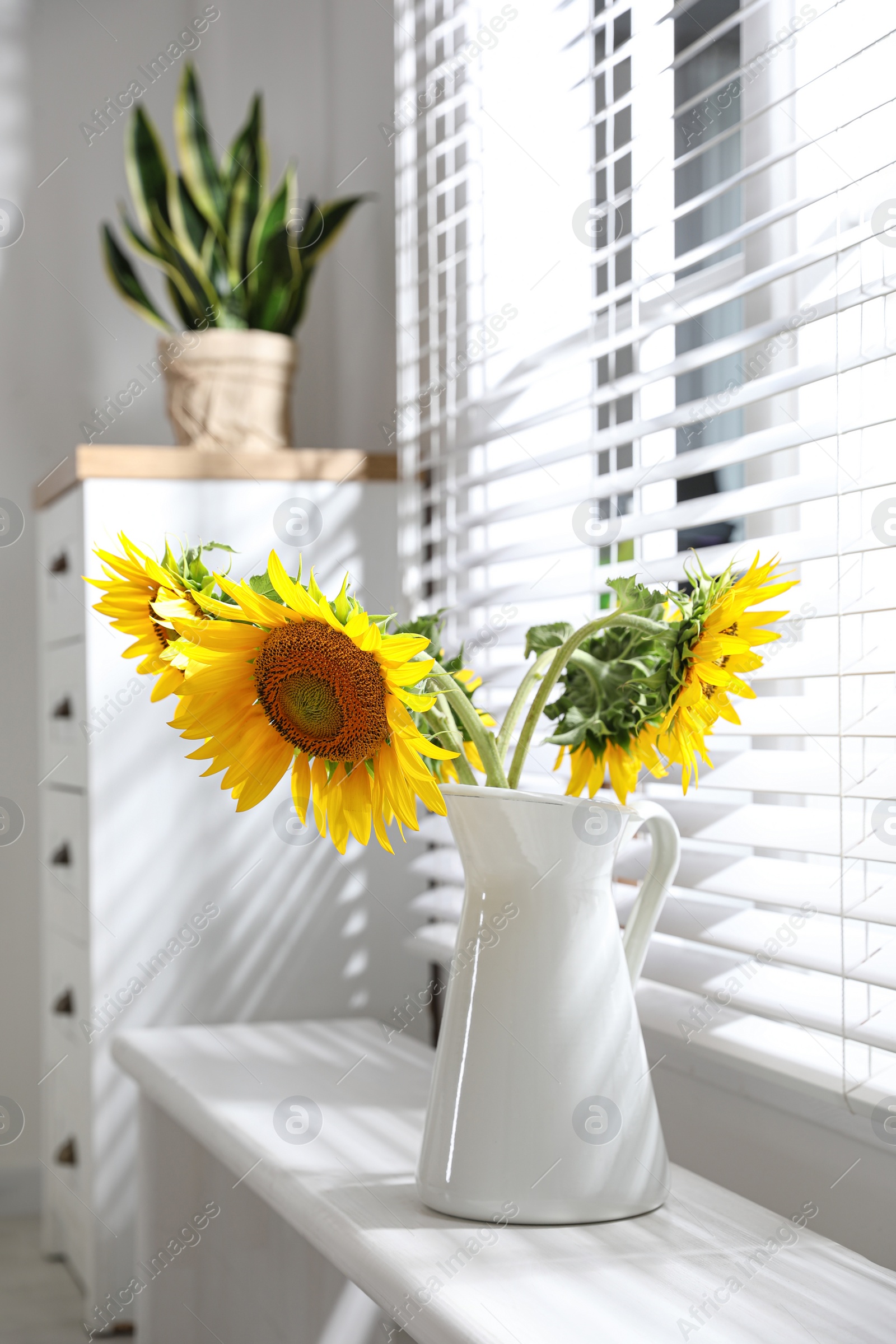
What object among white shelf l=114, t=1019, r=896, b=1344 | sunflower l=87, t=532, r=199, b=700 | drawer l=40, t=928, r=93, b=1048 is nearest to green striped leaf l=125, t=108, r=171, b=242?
drawer l=40, t=928, r=93, b=1048

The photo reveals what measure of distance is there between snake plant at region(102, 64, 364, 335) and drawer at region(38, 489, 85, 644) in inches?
11.3

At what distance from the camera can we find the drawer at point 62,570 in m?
1.49

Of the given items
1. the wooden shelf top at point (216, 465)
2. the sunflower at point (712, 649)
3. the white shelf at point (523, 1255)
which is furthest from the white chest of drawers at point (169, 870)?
the sunflower at point (712, 649)

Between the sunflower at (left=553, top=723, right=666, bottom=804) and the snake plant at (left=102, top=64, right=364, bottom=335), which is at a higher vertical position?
the snake plant at (left=102, top=64, right=364, bottom=335)

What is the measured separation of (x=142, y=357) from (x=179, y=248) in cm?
60

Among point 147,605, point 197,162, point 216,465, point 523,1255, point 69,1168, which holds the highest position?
point 197,162

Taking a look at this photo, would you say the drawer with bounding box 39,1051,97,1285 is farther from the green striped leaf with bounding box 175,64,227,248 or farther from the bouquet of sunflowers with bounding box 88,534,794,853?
the green striped leaf with bounding box 175,64,227,248

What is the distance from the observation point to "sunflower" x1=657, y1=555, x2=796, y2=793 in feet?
2.20

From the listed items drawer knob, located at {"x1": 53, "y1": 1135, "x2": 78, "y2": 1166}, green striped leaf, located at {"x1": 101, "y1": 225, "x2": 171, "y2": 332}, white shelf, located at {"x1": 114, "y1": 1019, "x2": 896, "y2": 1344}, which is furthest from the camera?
green striped leaf, located at {"x1": 101, "y1": 225, "x2": 171, "y2": 332}

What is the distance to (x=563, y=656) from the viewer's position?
2.40 feet

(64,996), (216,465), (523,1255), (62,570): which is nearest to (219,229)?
(216,465)

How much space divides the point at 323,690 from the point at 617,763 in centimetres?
22

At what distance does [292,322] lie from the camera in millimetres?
1631

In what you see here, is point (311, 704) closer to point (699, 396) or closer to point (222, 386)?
point (699, 396)
